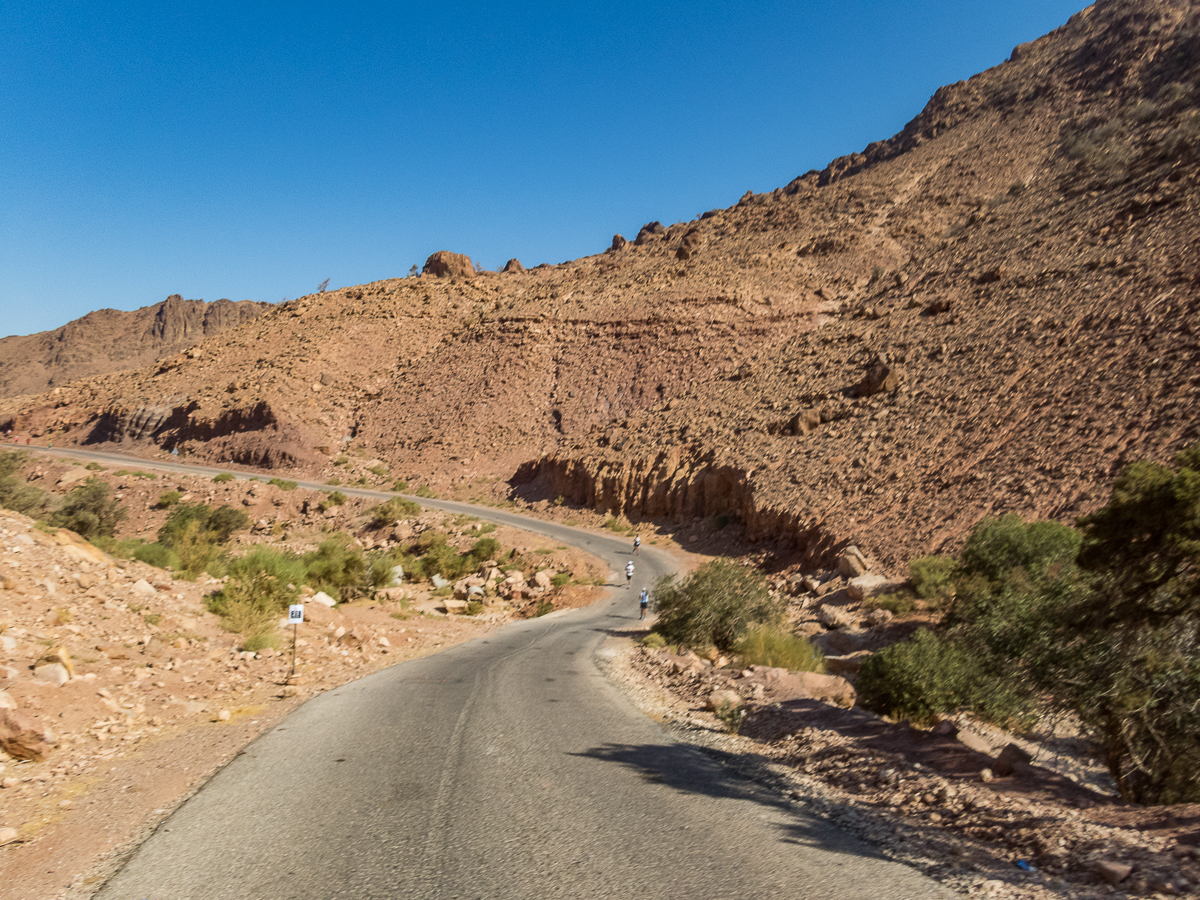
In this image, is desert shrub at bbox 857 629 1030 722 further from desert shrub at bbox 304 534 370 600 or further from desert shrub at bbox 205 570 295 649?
desert shrub at bbox 304 534 370 600

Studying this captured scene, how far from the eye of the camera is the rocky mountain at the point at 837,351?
2403cm

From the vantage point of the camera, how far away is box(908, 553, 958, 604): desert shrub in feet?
57.3

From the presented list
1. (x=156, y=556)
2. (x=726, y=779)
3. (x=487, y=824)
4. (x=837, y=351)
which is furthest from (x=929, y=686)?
(x=837, y=351)

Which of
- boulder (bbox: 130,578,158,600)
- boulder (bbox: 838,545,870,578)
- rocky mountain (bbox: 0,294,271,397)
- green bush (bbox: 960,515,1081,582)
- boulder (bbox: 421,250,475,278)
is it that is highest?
boulder (bbox: 421,250,475,278)

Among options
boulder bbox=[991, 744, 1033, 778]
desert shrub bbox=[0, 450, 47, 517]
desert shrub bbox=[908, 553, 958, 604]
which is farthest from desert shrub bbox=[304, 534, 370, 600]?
boulder bbox=[991, 744, 1033, 778]

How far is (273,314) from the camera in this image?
68125mm

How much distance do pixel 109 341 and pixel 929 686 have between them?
142 metres

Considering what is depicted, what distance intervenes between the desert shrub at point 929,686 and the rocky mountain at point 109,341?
125380mm

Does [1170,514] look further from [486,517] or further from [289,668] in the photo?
[486,517]

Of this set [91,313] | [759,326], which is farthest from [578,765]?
[91,313]

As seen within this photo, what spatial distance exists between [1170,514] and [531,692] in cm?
823

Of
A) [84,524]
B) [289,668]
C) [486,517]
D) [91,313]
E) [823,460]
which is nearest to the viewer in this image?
[289,668]

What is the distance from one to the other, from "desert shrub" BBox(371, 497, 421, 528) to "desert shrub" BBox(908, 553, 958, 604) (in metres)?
24.2

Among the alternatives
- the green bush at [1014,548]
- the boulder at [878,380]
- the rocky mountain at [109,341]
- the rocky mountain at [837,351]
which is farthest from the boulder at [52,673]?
the rocky mountain at [109,341]
